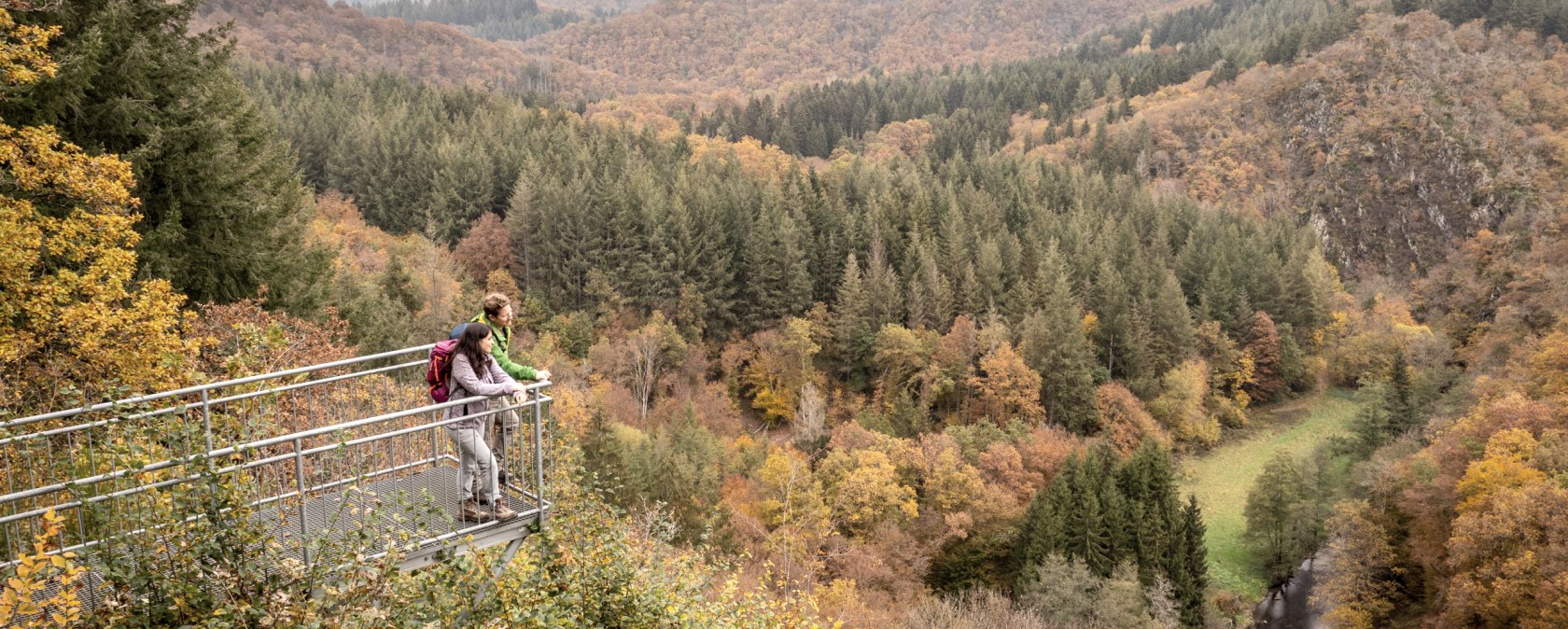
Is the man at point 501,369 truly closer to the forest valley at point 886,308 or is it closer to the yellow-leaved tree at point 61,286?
the forest valley at point 886,308

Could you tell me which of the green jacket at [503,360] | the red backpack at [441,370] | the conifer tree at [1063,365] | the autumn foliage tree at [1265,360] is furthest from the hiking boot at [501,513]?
the autumn foliage tree at [1265,360]

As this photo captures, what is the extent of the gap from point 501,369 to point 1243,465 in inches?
2378

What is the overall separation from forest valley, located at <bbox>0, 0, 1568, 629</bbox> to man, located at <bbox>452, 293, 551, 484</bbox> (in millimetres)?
1029

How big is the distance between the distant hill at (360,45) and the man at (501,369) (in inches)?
5353

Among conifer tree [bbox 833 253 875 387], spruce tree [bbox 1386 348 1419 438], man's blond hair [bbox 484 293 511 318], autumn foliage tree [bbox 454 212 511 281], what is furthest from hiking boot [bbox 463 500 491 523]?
spruce tree [bbox 1386 348 1419 438]

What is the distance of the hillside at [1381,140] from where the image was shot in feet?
316

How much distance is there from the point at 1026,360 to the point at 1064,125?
84487 millimetres

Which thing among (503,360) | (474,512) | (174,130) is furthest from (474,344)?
(174,130)

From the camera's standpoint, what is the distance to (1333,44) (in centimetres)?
11912

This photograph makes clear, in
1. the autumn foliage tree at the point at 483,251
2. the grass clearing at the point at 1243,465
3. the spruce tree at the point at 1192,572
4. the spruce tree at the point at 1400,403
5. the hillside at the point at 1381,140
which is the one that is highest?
the hillside at the point at 1381,140

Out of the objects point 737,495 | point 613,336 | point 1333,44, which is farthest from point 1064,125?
point 737,495

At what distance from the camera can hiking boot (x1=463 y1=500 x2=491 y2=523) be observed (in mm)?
8555

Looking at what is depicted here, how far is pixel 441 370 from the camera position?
8727 mm

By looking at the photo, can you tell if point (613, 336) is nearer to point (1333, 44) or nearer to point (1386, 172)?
point (1386, 172)
